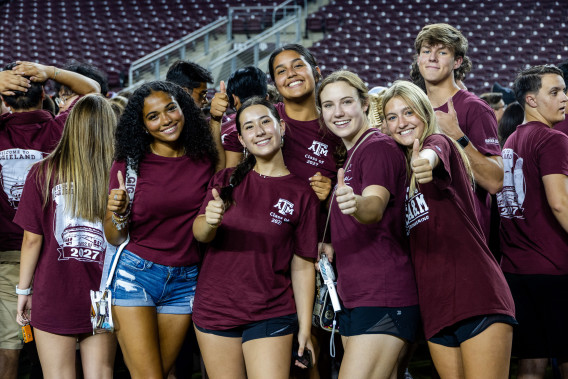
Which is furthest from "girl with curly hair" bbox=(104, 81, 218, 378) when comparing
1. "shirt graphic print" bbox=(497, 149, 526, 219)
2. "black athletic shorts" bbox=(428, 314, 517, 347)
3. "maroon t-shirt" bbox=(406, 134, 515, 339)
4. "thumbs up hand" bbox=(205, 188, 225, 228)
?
"shirt graphic print" bbox=(497, 149, 526, 219)

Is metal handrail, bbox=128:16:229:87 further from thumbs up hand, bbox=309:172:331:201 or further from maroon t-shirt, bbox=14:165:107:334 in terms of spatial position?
thumbs up hand, bbox=309:172:331:201

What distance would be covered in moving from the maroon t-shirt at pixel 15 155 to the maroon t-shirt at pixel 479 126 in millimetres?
2274

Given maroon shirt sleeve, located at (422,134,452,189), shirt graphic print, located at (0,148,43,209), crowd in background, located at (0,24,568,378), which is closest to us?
maroon shirt sleeve, located at (422,134,452,189)

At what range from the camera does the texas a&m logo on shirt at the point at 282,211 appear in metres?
2.66

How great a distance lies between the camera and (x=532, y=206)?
3.15 m

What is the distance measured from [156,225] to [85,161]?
51 cm

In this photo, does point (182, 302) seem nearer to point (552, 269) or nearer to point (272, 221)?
point (272, 221)

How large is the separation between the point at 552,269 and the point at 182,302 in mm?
1864

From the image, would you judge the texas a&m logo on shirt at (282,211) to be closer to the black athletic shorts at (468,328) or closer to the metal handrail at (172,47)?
the black athletic shorts at (468,328)

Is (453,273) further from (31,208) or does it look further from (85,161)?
(31,208)

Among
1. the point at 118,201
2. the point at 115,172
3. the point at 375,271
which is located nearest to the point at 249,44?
the point at 115,172

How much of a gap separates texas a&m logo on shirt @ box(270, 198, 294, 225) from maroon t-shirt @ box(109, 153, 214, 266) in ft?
1.23

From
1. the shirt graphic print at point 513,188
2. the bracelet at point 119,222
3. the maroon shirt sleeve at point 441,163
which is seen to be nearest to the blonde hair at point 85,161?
the bracelet at point 119,222

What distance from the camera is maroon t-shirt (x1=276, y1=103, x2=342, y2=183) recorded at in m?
2.94
